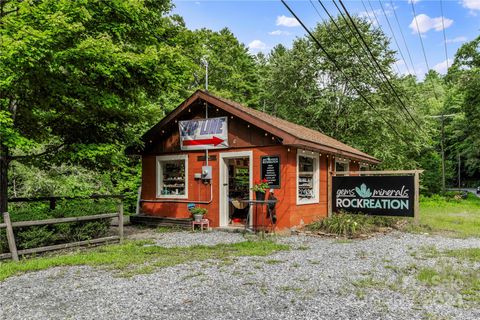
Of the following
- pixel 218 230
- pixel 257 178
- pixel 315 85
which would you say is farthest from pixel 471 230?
pixel 315 85

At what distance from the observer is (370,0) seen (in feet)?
24.1

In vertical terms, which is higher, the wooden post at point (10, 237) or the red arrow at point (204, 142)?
the red arrow at point (204, 142)

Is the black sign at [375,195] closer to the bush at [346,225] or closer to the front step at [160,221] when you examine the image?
the bush at [346,225]

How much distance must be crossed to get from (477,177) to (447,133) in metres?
15.4

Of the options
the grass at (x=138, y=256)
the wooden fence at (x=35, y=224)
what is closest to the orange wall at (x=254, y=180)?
the grass at (x=138, y=256)

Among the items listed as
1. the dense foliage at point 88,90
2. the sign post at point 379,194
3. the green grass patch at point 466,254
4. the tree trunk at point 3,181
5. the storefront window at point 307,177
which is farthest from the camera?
the storefront window at point 307,177

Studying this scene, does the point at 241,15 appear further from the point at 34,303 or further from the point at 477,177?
the point at 477,177

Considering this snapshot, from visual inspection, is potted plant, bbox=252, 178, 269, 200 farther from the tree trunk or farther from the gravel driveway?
the tree trunk

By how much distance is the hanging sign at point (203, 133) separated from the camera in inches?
425

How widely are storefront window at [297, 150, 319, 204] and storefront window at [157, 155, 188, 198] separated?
3.70m

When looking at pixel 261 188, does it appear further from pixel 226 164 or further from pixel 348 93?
pixel 348 93

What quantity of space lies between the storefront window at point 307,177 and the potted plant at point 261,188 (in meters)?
1.11

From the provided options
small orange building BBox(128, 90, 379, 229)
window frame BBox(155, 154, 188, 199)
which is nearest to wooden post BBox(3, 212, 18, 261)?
small orange building BBox(128, 90, 379, 229)

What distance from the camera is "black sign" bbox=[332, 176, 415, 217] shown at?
1002 centimetres
